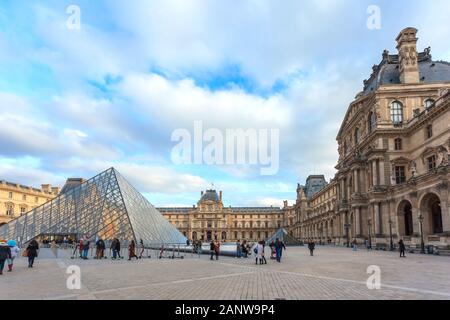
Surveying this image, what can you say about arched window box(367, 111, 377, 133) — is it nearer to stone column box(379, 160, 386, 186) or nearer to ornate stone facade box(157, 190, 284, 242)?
stone column box(379, 160, 386, 186)

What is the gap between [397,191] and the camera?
36219mm

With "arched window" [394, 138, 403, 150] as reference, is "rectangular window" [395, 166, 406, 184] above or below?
below

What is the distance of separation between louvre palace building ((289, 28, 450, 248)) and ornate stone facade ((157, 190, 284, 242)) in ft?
265

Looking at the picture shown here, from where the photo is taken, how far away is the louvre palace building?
1271 inches

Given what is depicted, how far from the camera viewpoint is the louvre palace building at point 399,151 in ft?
106

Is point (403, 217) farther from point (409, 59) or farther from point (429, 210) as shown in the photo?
point (409, 59)

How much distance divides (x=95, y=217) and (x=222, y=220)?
339 feet

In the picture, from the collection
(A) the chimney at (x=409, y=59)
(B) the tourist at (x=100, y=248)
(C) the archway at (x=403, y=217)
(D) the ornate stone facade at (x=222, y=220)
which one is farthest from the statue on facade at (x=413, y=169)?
(D) the ornate stone facade at (x=222, y=220)

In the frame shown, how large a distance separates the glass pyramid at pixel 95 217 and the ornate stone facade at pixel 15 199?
126 feet

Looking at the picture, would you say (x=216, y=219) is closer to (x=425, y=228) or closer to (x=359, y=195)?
(x=359, y=195)

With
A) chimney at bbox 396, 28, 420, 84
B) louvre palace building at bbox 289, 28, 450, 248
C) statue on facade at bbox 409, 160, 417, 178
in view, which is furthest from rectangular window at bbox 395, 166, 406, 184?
chimney at bbox 396, 28, 420, 84

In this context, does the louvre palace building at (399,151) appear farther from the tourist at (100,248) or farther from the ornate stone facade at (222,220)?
the ornate stone facade at (222,220)

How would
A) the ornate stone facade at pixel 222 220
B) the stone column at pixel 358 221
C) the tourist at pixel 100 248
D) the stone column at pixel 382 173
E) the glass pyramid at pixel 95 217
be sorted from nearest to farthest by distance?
the tourist at pixel 100 248, the glass pyramid at pixel 95 217, the stone column at pixel 382 173, the stone column at pixel 358 221, the ornate stone facade at pixel 222 220

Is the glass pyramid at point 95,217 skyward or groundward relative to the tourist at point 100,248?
skyward
